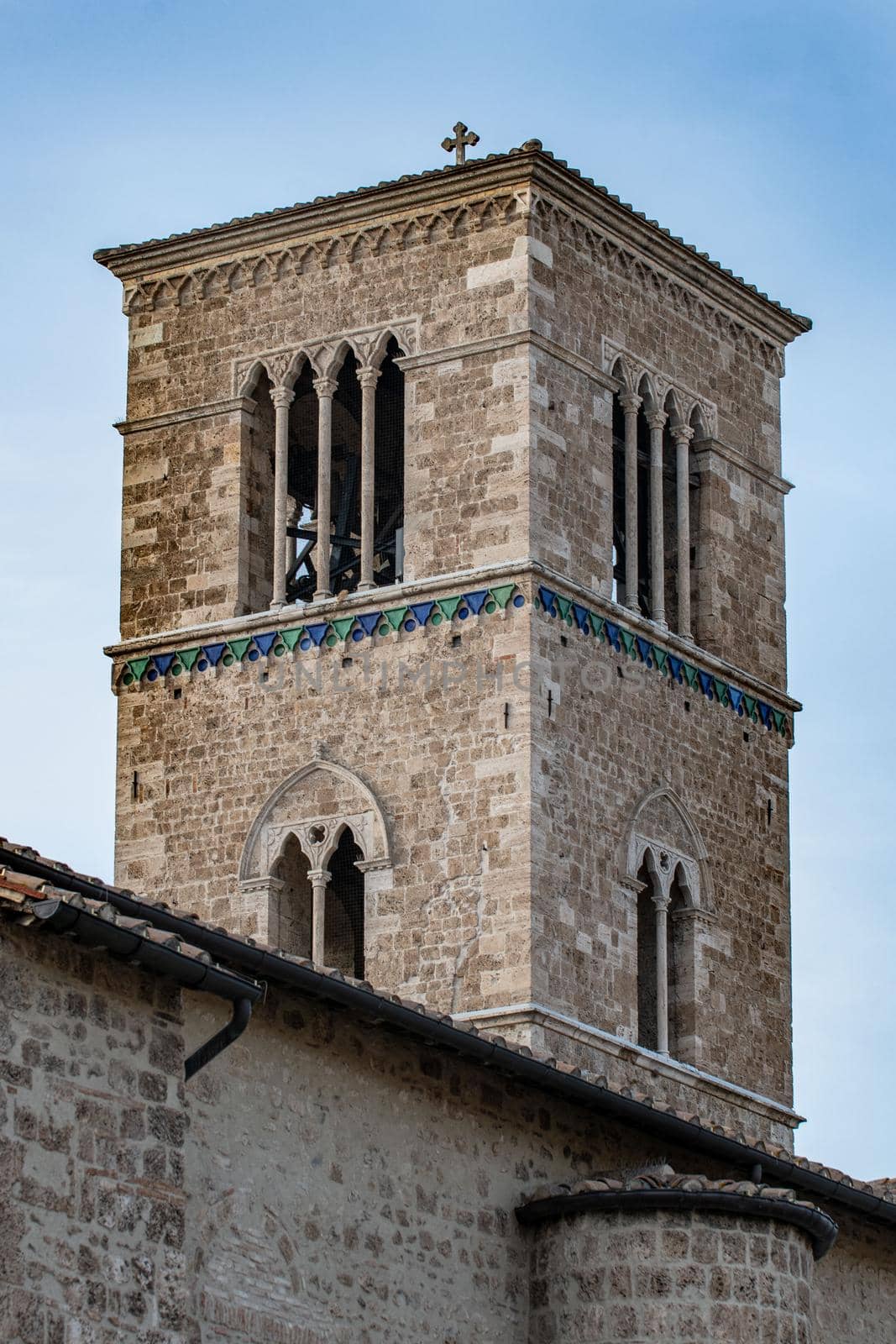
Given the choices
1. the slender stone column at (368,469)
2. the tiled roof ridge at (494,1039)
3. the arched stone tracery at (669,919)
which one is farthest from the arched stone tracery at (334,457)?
the tiled roof ridge at (494,1039)

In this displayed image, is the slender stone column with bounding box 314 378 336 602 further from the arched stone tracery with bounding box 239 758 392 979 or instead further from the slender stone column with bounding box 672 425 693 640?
the slender stone column with bounding box 672 425 693 640

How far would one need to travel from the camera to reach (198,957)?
1823cm

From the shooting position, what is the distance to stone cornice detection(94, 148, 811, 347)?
105ft

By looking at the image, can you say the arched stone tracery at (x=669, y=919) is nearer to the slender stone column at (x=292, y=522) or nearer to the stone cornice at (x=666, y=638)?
the stone cornice at (x=666, y=638)

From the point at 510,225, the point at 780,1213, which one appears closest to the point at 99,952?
the point at 780,1213

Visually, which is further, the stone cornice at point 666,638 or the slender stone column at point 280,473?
the slender stone column at point 280,473

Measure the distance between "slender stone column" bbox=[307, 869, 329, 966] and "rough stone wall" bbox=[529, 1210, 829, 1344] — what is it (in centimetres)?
886

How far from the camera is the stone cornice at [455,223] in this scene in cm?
3192

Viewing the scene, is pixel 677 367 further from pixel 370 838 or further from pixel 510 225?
pixel 370 838

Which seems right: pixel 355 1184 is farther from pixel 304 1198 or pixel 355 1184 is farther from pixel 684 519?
pixel 684 519

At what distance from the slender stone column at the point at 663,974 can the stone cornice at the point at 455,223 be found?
6.22 m

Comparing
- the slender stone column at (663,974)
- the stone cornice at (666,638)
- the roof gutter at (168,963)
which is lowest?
the roof gutter at (168,963)

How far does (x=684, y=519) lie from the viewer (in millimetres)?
33031

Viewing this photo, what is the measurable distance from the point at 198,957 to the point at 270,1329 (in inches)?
97.7
